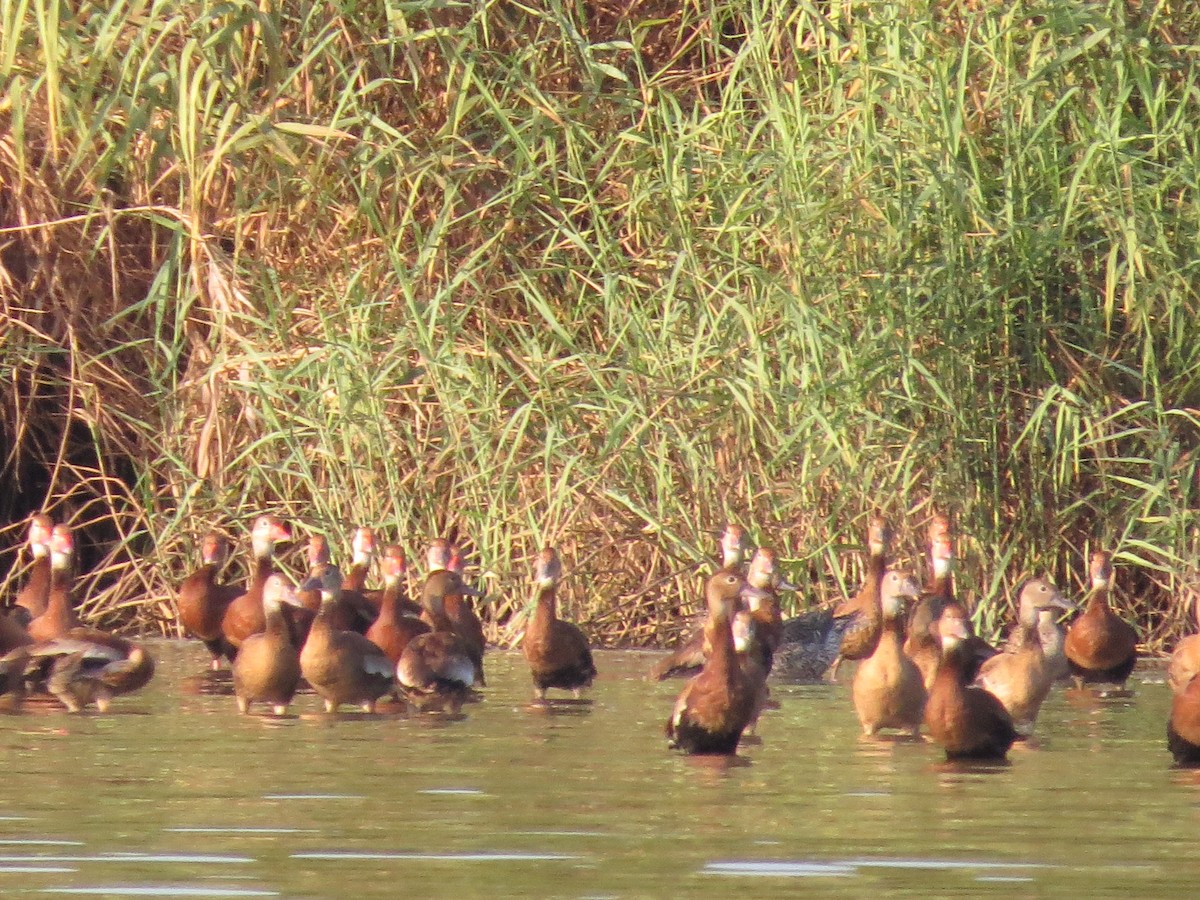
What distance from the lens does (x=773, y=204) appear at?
1079 cm

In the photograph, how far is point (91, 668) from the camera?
8.98 m

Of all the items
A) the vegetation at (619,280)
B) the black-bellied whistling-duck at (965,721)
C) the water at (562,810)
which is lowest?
the water at (562,810)

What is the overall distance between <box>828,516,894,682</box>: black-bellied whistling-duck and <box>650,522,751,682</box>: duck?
0.43 m

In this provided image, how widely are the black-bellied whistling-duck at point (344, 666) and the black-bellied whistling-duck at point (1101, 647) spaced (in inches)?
96.1

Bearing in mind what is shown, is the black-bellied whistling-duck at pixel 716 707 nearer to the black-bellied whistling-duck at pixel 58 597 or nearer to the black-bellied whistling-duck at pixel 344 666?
the black-bellied whistling-duck at pixel 344 666

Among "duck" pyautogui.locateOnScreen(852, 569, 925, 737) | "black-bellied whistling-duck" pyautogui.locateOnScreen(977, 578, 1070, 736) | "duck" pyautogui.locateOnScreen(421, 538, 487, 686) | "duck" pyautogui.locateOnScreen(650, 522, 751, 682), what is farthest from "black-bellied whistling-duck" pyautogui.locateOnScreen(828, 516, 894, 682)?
"duck" pyautogui.locateOnScreen(852, 569, 925, 737)

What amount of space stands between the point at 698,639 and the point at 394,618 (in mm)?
1065

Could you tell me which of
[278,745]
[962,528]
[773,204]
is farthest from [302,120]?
[278,745]

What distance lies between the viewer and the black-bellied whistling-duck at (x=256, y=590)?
10312 mm

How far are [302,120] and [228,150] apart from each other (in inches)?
18.6

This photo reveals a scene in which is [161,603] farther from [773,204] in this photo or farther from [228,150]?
[773,204]

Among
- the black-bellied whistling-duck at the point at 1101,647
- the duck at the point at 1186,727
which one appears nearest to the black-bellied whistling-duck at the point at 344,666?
the black-bellied whistling-duck at the point at 1101,647

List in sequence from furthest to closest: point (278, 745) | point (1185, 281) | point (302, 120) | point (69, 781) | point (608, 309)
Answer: point (302, 120)
point (608, 309)
point (1185, 281)
point (278, 745)
point (69, 781)

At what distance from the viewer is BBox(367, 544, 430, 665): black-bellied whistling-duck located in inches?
372
